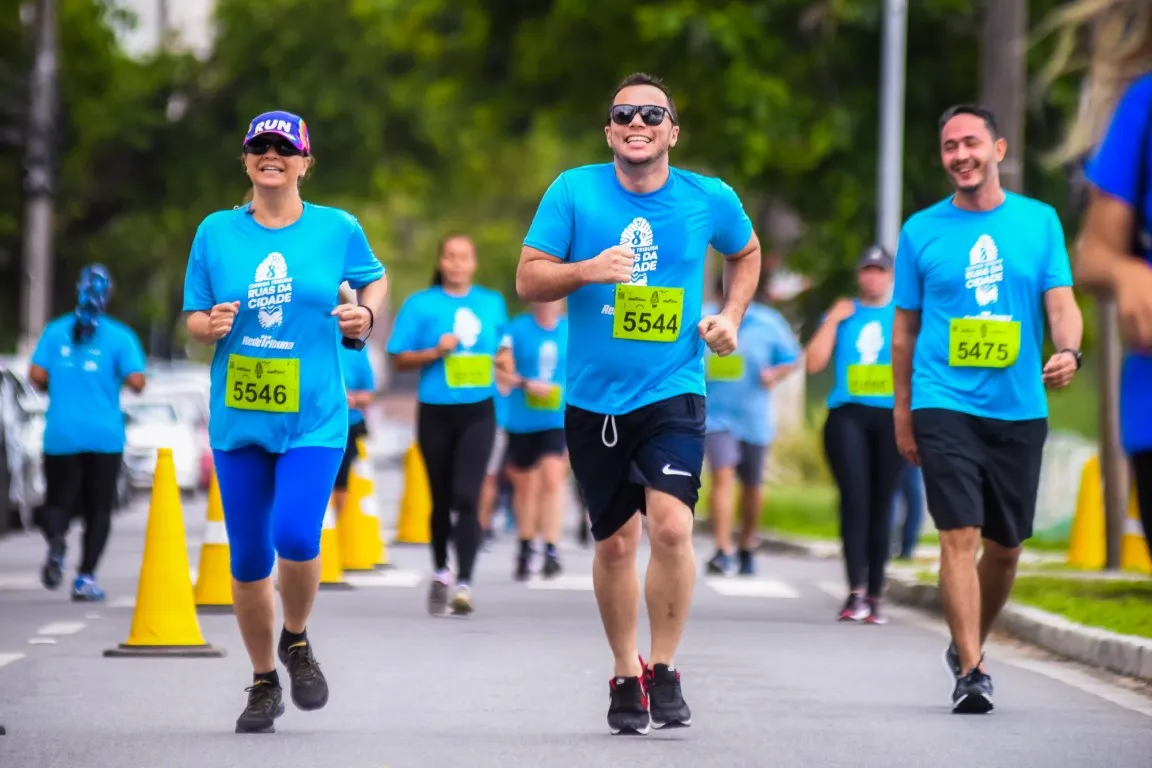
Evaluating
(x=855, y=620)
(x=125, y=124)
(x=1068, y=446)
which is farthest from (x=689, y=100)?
(x=125, y=124)

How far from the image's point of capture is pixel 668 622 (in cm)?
788

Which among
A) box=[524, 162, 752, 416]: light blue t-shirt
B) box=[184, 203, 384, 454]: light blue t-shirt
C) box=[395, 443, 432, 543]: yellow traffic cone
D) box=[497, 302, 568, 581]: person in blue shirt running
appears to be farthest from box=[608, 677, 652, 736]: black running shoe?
box=[395, 443, 432, 543]: yellow traffic cone

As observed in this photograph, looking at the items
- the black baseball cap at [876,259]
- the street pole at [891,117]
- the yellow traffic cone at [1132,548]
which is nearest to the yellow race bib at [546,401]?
the black baseball cap at [876,259]

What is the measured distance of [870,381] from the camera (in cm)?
1293

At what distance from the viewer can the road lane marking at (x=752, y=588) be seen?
14.8m

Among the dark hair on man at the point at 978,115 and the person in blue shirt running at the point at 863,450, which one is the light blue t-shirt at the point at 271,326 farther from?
the person in blue shirt running at the point at 863,450

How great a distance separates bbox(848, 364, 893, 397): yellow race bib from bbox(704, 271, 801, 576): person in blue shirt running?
3.16m

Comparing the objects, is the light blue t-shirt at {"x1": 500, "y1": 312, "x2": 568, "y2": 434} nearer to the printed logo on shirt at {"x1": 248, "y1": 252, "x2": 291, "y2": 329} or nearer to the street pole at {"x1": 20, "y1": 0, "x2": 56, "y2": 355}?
the printed logo on shirt at {"x1": 248, "y1": 252, "x2": 291, "y2": 329}

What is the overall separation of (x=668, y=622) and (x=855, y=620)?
527 cm

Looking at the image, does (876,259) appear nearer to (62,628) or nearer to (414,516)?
(62,628)

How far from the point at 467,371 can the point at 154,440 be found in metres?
20.5

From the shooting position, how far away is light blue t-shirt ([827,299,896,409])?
509 inches

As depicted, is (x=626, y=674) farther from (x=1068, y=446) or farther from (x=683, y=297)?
(x=1068, y=446)

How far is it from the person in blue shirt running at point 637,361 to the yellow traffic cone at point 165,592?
10.2 ft
